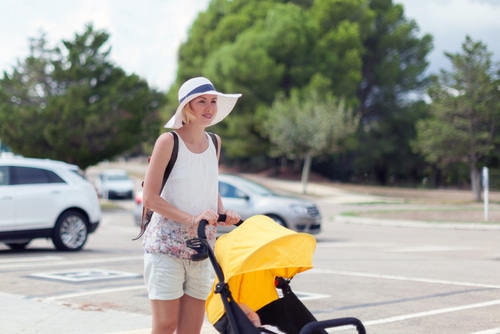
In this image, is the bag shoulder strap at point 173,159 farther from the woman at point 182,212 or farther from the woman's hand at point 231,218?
the woman's hand at point 231,218

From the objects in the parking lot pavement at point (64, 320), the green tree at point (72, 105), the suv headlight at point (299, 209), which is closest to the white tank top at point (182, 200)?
the parking lot pavement at point (64, 320)

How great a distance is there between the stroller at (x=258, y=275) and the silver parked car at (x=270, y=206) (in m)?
12.4

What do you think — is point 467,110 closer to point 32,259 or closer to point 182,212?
point 32,259

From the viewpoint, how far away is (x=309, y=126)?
46031 millimetres

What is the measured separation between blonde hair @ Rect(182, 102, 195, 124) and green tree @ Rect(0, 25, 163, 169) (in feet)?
105

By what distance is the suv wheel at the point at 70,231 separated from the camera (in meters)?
14.4

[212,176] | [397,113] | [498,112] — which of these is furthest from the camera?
[397,113]

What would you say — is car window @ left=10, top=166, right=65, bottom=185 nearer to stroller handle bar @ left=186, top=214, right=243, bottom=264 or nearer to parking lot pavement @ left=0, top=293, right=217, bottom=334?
parking lot pavement @ left=0, top=293, right=217, bottom=334

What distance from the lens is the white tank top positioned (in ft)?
14.0

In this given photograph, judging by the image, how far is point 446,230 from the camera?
72.4 feet

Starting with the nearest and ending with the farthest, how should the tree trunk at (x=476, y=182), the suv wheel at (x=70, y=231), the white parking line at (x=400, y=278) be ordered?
the white parking line at (x=400, y=278) → the suv wheel at (x=70, y=231) → the tree trunk at (x=476, y=182)

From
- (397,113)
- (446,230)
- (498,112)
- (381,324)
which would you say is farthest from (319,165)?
(381,324)

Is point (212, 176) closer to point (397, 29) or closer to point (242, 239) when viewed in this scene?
point (242, 239)

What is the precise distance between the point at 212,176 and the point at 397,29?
5609 centimetres
